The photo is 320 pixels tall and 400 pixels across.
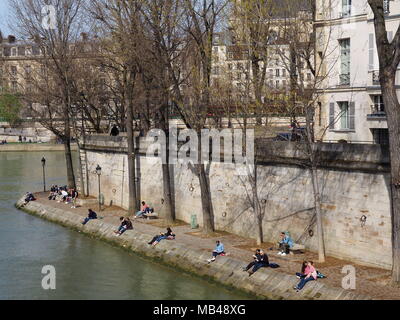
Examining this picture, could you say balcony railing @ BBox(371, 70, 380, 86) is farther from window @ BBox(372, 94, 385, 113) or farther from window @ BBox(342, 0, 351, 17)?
window @ BBox(342, 0, 351, 17)

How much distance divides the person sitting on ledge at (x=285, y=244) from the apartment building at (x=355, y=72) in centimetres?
824

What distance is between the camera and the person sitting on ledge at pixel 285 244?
25.6 metres

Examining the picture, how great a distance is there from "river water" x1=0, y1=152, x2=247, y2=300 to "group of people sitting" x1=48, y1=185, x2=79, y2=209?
9.59ft

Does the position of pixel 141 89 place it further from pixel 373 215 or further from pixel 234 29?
pixel 373 215

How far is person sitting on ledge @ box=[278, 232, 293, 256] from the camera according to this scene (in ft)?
84.1

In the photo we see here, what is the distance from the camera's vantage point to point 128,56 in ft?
112

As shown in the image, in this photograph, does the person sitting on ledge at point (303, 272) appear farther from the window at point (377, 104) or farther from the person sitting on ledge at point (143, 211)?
the person sitting on ledge at point (143, 211)

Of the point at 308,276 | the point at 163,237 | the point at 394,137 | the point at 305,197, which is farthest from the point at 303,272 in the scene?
the point at 163,237

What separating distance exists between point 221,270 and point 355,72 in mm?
13534

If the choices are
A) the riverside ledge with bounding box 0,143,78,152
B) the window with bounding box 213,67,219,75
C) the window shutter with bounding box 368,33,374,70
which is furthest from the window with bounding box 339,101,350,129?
the riverside ledge with bounding box 0,143,78,152

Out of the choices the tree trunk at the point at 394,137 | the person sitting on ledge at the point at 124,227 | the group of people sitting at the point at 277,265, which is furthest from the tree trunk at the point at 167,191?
the tree trunk at the point at 394,137

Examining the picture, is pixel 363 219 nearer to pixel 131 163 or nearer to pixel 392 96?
pixel 392 96

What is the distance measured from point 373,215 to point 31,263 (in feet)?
49.3
